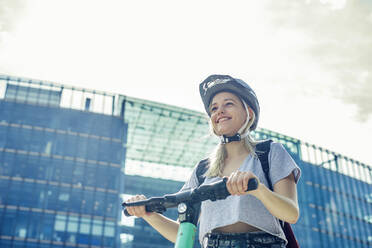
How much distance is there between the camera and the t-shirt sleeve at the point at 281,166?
2.37 meters

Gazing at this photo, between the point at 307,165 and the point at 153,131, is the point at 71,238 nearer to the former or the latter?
the point at 153,131

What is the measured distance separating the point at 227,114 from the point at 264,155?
1.20 ft

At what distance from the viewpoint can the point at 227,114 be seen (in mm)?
2672

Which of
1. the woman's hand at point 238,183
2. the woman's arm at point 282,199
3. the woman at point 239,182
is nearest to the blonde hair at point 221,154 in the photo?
the woman at point 239,182

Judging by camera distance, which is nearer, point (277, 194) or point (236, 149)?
point (277, 194)

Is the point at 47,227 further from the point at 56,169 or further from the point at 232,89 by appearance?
the point at 232,89

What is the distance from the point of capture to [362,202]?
186 ft

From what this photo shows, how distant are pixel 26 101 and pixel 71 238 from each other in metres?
14.9

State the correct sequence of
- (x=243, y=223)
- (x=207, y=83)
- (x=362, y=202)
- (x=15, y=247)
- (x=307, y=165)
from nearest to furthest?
1. (x=243, y=223)
2. (x=207, y=83)
3. (x=15, y=247)
4. (x=307, y=165)
5. (x=362, y=202)

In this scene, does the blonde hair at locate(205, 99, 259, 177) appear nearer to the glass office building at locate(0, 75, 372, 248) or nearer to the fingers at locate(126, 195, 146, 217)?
the fingers at locate(126, 195, 146, 217)

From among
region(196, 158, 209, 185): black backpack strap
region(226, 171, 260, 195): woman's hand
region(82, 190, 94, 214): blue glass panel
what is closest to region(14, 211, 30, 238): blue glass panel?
region(82, 190, 94, 214): blue glass panel

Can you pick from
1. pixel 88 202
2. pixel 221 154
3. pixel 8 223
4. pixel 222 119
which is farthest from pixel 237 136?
pixel 88 202

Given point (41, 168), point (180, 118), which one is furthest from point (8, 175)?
point (180, 118)

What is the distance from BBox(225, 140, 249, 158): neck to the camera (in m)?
2.77
